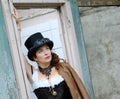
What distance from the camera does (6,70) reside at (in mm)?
3977

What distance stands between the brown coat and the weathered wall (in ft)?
5.55

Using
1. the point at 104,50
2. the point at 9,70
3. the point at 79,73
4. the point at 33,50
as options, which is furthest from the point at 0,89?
the point at 104,50

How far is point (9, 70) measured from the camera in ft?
13.1

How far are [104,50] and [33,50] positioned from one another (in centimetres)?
204

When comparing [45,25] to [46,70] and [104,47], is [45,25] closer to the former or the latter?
[46,70]

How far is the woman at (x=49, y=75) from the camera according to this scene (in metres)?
4.17

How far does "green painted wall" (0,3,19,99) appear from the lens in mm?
3947

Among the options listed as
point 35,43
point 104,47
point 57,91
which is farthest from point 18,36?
point 104,47

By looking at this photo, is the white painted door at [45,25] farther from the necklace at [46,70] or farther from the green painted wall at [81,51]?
the necklace at [46,70]

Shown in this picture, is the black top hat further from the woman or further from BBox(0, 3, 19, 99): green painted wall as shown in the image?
BBox(0, 3, 19, 99): green painted wall

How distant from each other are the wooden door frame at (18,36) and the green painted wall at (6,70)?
0.04m

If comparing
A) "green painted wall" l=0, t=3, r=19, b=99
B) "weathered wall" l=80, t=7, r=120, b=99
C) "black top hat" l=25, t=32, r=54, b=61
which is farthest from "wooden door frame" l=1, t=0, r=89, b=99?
"weathered wall" l=80, t=7, r=120, b=99

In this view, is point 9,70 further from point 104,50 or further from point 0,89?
point 104,50

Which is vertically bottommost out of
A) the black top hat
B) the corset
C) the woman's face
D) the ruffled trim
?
the corset
